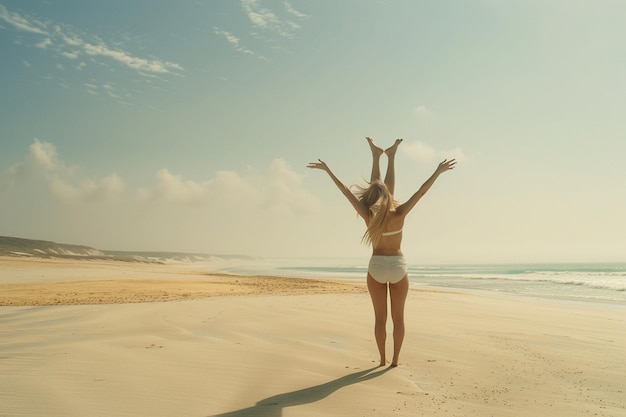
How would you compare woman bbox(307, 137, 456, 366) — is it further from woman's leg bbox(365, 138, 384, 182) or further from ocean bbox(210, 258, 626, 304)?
ocean bbox(210, 258, 626, 304)

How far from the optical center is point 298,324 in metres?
8.86

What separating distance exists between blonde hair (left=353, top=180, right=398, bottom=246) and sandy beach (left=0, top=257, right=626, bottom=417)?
1.69 metres

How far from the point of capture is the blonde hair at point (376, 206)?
17.5 ft

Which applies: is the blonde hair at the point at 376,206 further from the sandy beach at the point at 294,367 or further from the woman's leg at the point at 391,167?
the sandy beach at the point at 294,367

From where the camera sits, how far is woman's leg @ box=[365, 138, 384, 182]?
608 centimetres

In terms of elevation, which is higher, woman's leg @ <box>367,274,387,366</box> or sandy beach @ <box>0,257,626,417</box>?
woman's leg @ <box>367,274,387,366</box>

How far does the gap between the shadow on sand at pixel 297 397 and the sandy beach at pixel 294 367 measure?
0.01m

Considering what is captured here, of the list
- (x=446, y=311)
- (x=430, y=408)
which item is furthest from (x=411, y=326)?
(x=430, y=408)

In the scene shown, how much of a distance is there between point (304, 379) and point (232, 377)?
82 centimetres

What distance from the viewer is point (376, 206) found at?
5312mm

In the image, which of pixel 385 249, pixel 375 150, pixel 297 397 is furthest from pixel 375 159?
pixel 297 397

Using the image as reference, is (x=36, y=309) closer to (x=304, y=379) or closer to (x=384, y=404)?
(x=304, y=379)

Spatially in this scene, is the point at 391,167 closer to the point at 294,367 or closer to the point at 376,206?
the point at 376,206

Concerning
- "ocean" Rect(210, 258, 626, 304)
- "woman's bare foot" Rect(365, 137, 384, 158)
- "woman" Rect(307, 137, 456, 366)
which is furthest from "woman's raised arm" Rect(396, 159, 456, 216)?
"ocean" Rect(210, 258, 626, 304)
